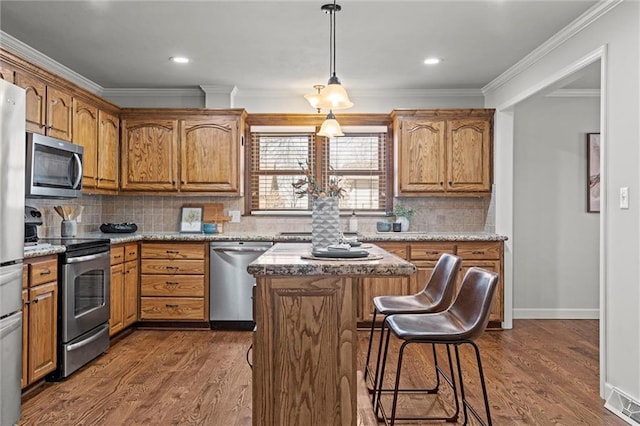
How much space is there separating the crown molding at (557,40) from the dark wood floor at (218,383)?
2.40m

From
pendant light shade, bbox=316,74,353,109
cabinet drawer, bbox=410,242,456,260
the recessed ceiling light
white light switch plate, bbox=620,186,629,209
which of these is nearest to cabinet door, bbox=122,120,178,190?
the recessed ceiling light

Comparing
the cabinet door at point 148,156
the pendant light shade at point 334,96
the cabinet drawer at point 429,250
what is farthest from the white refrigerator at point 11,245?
the cabinet drawer at point 429,250

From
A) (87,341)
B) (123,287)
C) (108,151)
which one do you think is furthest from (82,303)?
(108,151)

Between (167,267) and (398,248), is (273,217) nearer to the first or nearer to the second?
(167,267)

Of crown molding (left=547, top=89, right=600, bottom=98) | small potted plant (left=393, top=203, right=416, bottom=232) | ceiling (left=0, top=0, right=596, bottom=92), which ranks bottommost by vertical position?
small potted plant (left=393, top=203, right=416, bottom=232)

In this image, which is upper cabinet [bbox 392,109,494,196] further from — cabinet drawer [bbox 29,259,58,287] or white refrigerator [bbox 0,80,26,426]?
white refrigerator [bbox 0,80,26,426]

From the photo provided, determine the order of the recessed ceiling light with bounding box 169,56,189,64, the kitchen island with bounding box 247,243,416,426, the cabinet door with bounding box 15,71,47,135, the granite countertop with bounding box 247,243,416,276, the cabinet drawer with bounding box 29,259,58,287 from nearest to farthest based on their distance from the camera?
1. the granite countertop with bounding box 247,243,416,276
2. the kitchen island with bounding box 247,243,416,426
3. the cabinet drawer with bounding box 29,259,58,287
4. the cabinet door with bounding box 15,71,47,135
5. the recessed ceiling light with bounding box 169,56,189,64

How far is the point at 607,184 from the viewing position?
299 centimetres

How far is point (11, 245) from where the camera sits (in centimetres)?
256

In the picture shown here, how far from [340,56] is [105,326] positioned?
2.94 metres

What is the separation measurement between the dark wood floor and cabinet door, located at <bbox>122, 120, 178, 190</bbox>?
1512 mm

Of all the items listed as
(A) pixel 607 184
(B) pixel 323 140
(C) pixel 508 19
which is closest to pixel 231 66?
(B) pixel 323 140

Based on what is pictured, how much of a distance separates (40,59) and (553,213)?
5.18 metres

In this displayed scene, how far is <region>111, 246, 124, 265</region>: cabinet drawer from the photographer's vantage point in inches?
162
